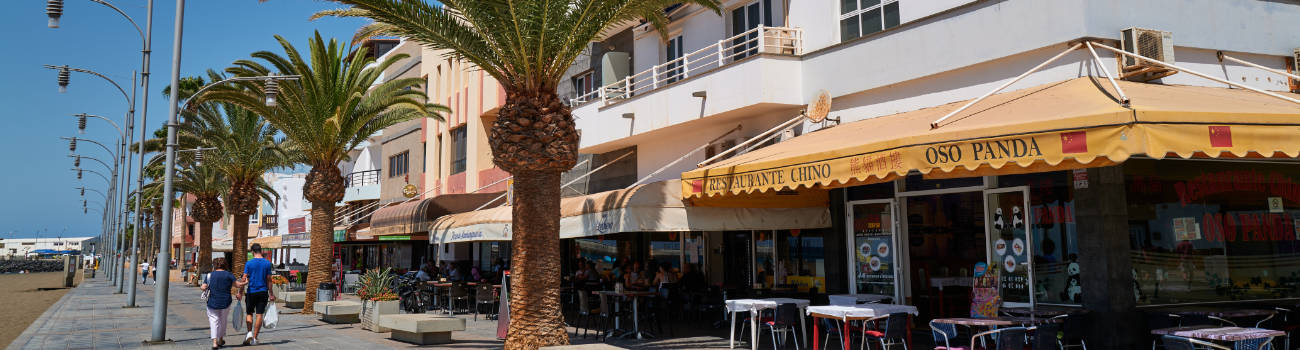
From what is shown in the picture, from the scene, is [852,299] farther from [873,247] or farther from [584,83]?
[584,83]

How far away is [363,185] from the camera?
140 ft

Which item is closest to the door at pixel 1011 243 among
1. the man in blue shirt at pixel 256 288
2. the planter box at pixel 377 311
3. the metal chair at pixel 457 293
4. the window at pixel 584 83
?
the planter box at pixel 377 311

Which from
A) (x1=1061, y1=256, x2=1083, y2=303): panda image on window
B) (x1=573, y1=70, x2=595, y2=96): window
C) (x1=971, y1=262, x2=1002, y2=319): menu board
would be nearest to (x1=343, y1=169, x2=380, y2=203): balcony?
(x1=573, y1=70, x2=595, y2=96): window

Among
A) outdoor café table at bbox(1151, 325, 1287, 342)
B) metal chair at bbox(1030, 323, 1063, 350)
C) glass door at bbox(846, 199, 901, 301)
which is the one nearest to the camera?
outdoor café table at bbox(1151, 325, 1287, 342)

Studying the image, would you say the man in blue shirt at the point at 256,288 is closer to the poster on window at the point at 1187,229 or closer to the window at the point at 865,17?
the window at the point at 865,17

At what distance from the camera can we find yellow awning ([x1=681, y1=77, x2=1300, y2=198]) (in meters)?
7.73

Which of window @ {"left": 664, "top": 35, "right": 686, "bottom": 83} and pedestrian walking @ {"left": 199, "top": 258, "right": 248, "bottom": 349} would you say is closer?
pedestrian walking @ {"left": 199, "top": 258, "right": 248, "bottom": 349}

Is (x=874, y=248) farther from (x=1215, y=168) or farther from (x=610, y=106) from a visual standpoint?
(x=610, y=106)

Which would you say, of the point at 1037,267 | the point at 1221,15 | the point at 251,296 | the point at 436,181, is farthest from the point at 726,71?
the point at 436,181

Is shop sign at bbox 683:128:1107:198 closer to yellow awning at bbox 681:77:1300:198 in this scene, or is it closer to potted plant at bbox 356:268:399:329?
yellow awning at bbox 681:77:1300:198

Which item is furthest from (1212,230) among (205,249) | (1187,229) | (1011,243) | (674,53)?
(205,249)

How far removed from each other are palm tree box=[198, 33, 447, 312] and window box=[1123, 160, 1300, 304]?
1631 centimetres

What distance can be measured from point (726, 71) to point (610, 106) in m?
4.85

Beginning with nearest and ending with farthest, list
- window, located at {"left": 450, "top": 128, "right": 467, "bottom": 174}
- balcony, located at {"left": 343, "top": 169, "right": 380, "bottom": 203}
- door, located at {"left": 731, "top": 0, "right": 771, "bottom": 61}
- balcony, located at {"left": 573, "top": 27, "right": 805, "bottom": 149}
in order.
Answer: balcony, located at {"left": 573, "top": 27, "right": 805, "bottom": 149}
door, located at {"left": 731, "top": 0, "right": 771, "bottom": 61}
window, located at {"left": 450, "top": 128, "right": 467, "bottom": 174}
balcony, located at {"left": 343, "top": 169, "right": 380, "bottom": 203}
